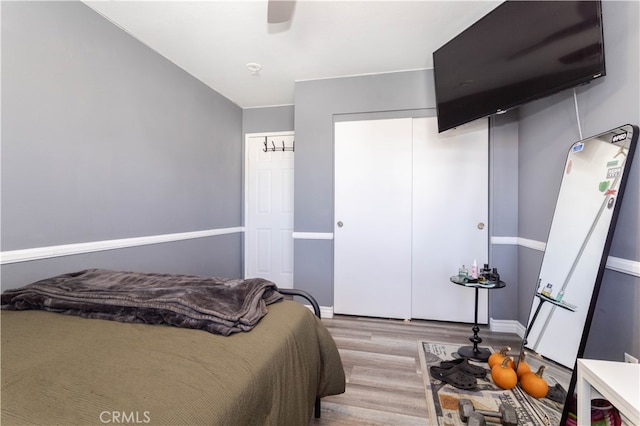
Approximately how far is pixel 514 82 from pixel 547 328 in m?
1.59

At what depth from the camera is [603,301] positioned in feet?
4.58

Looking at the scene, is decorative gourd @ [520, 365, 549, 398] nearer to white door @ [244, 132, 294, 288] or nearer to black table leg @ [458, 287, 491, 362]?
black table leg @ [458, 287, 491, 362]

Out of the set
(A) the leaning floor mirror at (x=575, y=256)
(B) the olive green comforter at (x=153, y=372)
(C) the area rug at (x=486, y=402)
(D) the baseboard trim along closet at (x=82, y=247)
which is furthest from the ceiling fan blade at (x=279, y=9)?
(C) the area rug at (x=486, y=402)

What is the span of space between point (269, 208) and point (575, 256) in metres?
3.08

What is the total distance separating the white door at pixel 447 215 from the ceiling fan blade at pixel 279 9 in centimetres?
164

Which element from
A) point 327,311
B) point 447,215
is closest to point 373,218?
point 447,215

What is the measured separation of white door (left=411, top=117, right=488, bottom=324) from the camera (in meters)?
2.58

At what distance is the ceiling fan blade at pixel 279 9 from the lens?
4.86 ft

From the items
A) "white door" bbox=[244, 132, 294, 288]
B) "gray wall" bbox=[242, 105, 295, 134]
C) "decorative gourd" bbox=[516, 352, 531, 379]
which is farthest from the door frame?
"decorative gourd" bbox=[516, 352, 531, 379]

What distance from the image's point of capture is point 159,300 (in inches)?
42.0

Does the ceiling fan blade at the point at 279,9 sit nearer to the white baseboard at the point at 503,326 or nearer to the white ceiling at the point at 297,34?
the white ceiling at the point at 297,34

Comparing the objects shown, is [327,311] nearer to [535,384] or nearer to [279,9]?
[535,384]

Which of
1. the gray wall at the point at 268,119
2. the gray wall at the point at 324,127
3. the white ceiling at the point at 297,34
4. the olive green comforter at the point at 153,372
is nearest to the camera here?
the olive green comforter at the point at 153,372

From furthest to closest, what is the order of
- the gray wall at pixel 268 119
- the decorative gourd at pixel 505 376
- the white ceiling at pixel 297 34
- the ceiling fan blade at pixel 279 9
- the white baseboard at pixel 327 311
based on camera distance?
the gray wall at pixel 268 119 < the white baseboard at pixel 327 311 < the white ceiling at pixel 297 34 < the decorative gourd at pixel 505 376 < the ceiling fan blade at pixel 279 9
